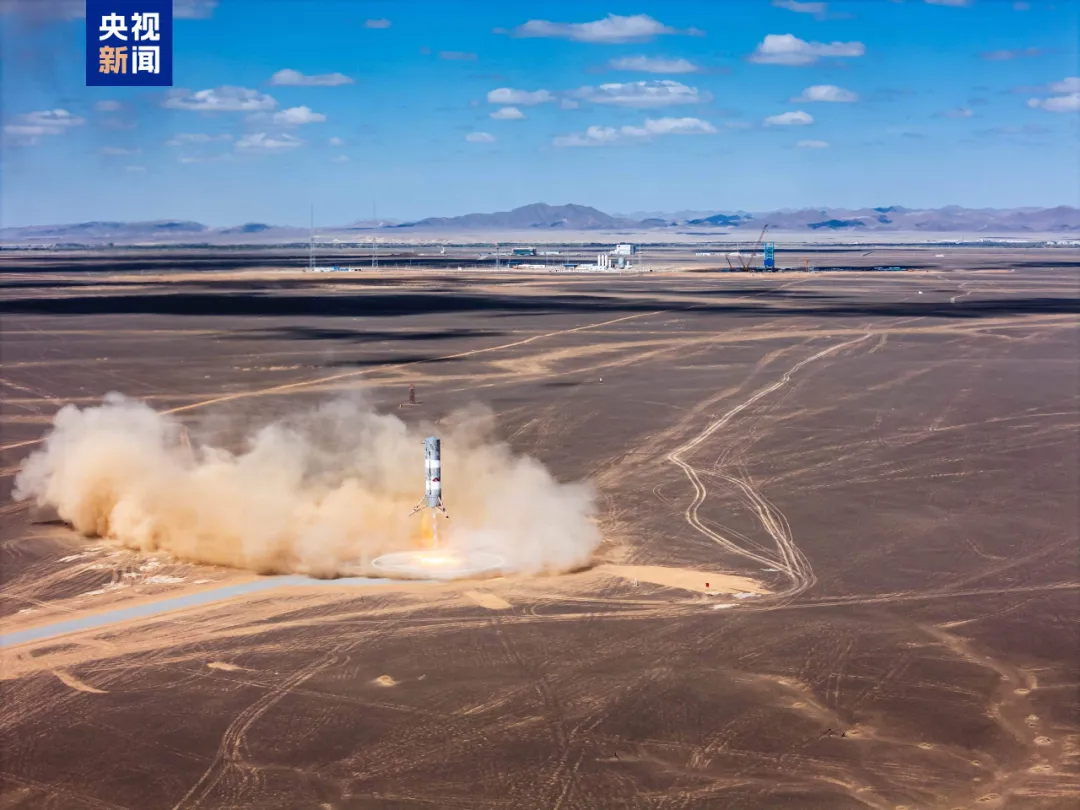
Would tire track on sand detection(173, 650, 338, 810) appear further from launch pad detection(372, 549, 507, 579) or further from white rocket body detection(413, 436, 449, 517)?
white rocket body detection(413, 436, 449, 517)

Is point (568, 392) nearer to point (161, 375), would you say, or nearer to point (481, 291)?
point (161, 375)

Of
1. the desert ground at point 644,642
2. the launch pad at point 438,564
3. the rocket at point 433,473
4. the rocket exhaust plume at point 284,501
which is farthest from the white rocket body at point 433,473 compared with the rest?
the desert ground at point 644,642

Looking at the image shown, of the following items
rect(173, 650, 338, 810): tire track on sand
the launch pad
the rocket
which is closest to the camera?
rect(173, 650, 338, 810): tire track on sand

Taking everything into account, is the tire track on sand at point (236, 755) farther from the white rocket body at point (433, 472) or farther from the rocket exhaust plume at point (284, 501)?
the white rocket body at point (433, 472)

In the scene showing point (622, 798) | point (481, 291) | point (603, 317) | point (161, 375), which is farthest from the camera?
point (481, 291)

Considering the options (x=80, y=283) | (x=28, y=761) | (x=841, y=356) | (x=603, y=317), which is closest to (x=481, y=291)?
(x=603, y=317)

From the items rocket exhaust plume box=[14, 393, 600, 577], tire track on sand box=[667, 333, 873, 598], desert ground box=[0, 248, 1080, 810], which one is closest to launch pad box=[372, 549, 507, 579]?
rocket exhaust plume box=[14, 393, 600, 577]

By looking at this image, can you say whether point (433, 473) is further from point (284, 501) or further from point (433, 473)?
point (284, 501)
